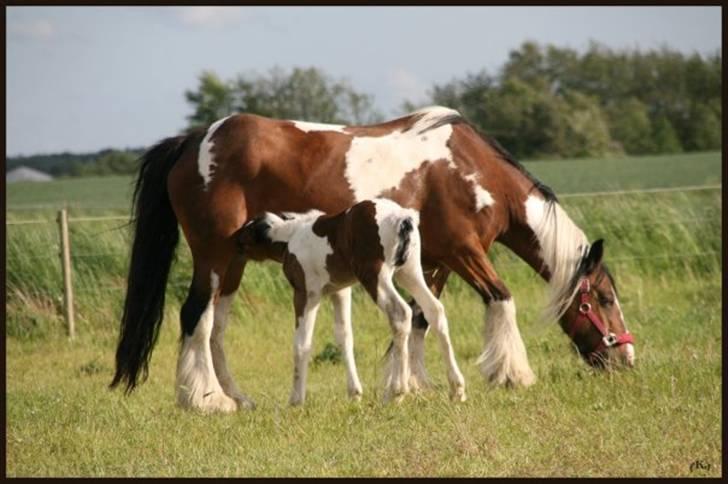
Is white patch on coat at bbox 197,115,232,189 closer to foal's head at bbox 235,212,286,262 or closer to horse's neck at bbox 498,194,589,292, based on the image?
foal's head at bbox 235,212,286,262

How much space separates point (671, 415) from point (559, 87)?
194ft

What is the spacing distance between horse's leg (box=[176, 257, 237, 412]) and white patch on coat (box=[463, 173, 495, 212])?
6.51 ft

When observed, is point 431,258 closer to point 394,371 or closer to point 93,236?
point 394,371

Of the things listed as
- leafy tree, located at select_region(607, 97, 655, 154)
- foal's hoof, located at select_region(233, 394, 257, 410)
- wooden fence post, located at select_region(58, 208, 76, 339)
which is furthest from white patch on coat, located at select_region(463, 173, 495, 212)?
leafy tree, located at select_region(607, 97, 655, 154)

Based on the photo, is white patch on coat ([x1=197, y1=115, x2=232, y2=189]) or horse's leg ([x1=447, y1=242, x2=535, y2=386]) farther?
white patch on coat ([x1=197, y1=115, x2=232, y2=189])

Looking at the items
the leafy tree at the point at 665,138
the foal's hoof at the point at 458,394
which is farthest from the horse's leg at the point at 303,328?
the leafy tree at the point at 665,138

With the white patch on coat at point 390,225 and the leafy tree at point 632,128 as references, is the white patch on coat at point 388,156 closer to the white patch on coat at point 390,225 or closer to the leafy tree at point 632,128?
the white patch on coat at point 390,225

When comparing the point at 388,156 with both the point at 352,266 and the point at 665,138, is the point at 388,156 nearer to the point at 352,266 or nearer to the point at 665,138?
the point at 352,266

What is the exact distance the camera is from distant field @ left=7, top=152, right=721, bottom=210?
3725 cm

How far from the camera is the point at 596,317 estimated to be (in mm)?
9664

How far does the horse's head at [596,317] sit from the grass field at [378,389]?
222 millimetres

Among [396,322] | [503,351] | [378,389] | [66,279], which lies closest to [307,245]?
[396,322]

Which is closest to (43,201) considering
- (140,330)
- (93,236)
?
(93,236)

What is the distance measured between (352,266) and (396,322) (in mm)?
516
